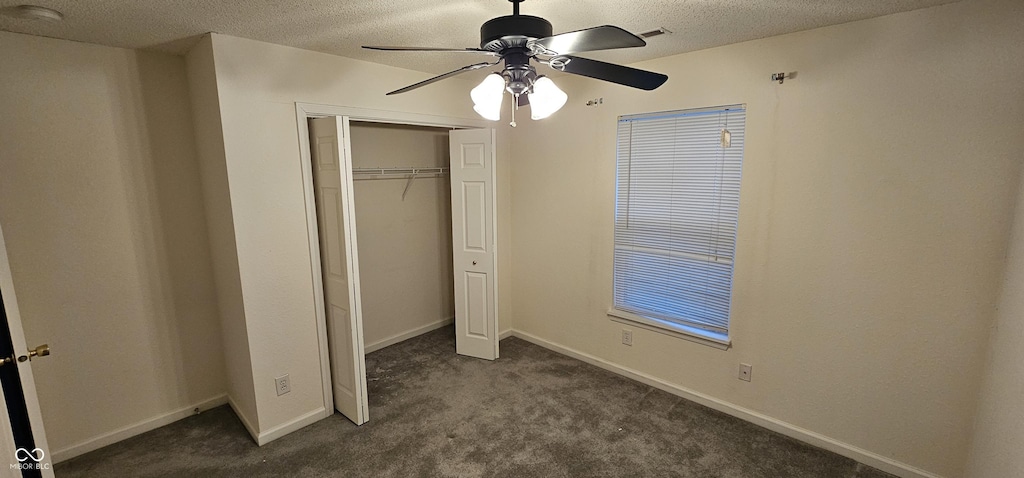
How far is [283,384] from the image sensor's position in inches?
108

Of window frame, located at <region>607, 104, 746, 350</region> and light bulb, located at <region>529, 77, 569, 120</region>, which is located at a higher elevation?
light bulb, located at <region>529, 77, 569, 120</region>

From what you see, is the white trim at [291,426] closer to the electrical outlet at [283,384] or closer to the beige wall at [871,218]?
the electrical outlet at [283,384]

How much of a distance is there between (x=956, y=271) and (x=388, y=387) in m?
3.40

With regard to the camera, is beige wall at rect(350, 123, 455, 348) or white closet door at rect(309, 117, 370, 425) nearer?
white closet door at rect(309, 117, 370, 425)

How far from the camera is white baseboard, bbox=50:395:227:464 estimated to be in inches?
99.2

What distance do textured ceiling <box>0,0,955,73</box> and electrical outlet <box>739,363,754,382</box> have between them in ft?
6.49

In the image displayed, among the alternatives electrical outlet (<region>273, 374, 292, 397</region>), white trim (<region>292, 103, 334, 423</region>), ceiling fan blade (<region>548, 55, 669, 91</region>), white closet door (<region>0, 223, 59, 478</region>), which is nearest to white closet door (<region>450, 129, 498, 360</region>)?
white trim (<region>292, 103, 334, 423</region>)

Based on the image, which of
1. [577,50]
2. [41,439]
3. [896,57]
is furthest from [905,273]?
[41,439]

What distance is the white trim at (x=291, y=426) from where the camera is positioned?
2.66m

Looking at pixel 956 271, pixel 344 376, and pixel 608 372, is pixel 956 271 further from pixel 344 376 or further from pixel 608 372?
pixel 344 376

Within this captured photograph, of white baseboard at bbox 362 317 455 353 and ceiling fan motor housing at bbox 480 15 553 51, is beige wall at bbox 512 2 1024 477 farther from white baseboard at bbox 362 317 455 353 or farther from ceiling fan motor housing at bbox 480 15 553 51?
white baseboard at bbox 362 317 455 353

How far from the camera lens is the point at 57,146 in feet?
7.75

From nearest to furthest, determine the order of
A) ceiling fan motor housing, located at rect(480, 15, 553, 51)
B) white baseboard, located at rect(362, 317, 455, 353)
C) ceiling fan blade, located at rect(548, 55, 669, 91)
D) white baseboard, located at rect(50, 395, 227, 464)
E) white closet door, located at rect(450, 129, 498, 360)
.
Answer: ceiling fan motor housing, located at rect(480, 15, 553, 51)
ceiling fan blade, located at rect(548, 55, 669, 91)
white baseboard, located at rect(50, 395, 227, 464)
white closet door, located at rect(450, 129, 498, 360)
white baseboard, located at rect(362, 317, 455, 353)

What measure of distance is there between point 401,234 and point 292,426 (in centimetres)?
182
